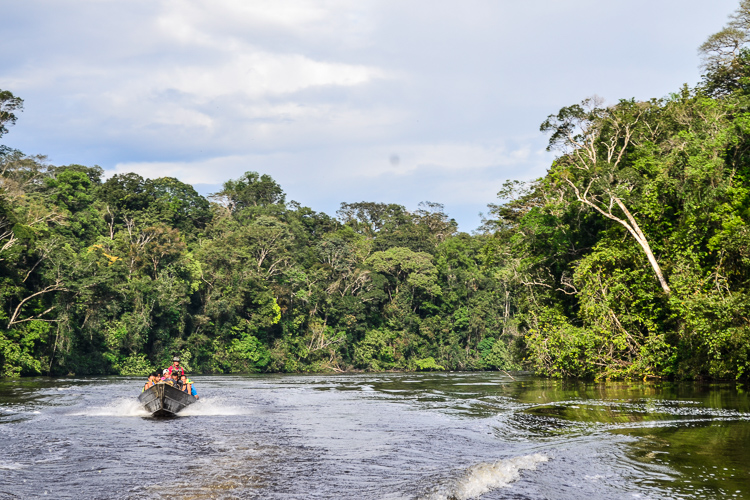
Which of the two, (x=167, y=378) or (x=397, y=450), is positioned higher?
(x=167, y=378)

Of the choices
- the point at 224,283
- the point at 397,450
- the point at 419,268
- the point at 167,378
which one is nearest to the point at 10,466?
the point at 397,450

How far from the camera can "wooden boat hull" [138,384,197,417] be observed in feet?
57.4

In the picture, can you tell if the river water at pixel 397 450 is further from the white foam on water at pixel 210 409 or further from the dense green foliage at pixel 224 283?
the dense green foliage at pixel 224 283

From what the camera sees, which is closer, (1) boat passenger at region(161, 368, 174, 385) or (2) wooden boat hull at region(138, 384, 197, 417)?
(2) wooden boat hull at region(138, 384, 197, 417)

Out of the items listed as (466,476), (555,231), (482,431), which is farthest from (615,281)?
(466,476)

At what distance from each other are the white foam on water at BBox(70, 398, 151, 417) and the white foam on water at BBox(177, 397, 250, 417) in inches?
46.7

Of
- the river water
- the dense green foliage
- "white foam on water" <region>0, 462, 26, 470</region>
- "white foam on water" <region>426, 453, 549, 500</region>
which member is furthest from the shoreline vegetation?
"white foam on water" <region>0, 462, 26, 470</region>

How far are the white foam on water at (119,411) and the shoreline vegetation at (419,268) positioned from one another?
15725mm

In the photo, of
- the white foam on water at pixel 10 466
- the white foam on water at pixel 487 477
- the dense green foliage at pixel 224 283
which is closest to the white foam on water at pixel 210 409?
the white foam on water at pixel 10 466

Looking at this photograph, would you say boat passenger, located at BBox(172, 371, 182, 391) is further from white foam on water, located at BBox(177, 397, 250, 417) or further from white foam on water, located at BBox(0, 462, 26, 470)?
white foam on water, located at BBox(0, 462, 26, 470)

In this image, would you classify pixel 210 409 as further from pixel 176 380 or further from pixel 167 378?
pixel 167 378

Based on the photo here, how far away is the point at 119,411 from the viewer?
18906 mm

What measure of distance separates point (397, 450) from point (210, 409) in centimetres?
1001

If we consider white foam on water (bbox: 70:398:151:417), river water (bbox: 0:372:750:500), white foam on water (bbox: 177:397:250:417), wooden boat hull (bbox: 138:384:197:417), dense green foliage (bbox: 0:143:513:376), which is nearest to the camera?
river water (bbox: 0:372:750:500)
